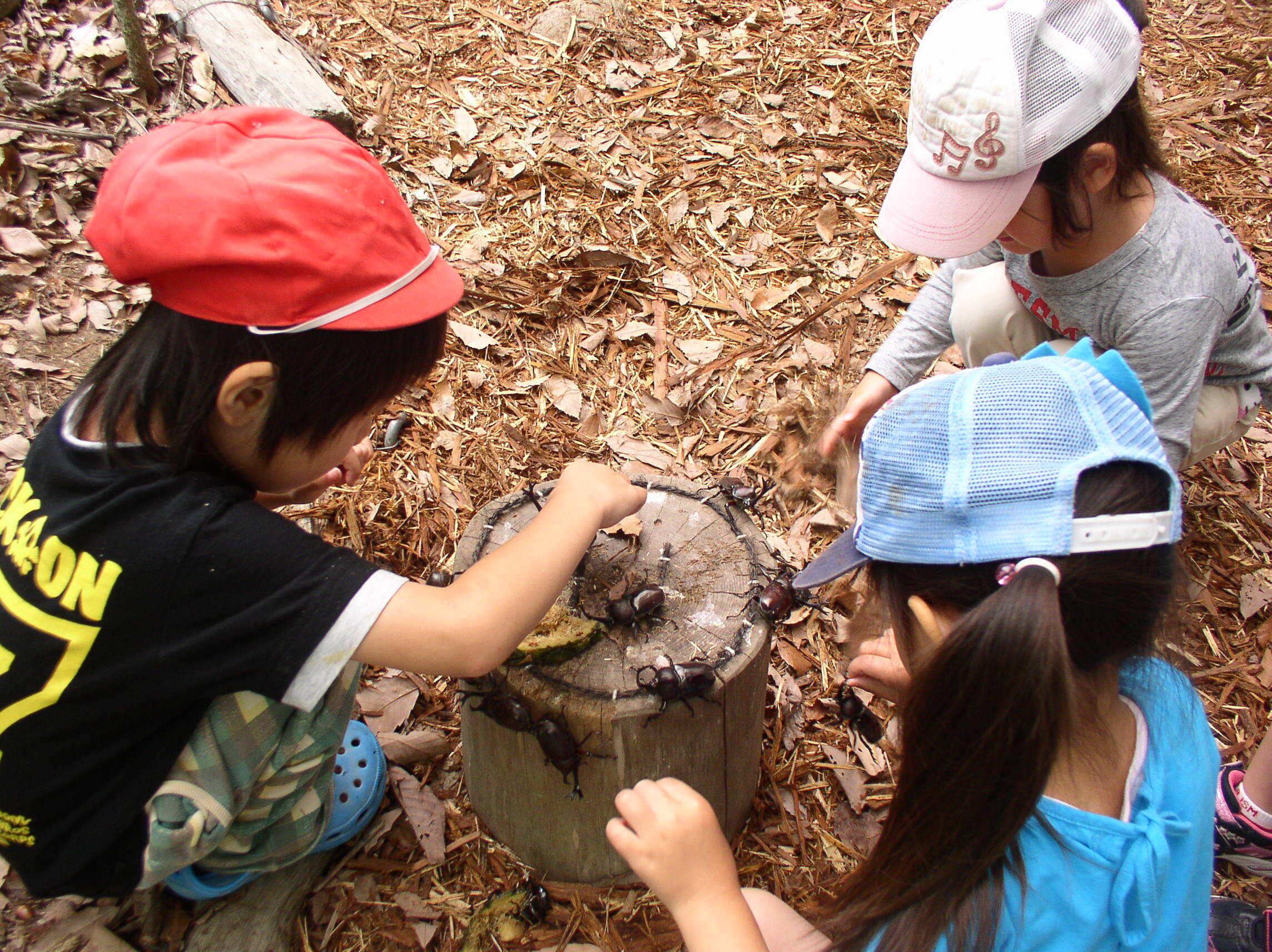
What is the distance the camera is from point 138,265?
150cm

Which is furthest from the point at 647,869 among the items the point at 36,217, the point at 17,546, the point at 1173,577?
the point at 36,217

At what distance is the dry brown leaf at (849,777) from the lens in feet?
9.26

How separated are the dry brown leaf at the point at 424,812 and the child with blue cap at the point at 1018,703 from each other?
4.21 feet

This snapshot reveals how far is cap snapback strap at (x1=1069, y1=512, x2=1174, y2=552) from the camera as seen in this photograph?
1288mm

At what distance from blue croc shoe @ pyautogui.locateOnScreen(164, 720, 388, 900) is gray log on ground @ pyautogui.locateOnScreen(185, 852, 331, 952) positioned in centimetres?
4

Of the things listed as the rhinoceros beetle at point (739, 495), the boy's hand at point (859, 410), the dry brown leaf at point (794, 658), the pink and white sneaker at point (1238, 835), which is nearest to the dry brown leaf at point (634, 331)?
the boy's hand at point (859, 410)

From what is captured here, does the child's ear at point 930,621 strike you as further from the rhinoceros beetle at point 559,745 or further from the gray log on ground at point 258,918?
the gray log on ground at point 258,918

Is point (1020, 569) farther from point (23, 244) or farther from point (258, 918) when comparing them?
point (23, 244)

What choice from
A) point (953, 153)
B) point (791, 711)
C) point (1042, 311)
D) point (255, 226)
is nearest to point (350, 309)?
point (255, 226)

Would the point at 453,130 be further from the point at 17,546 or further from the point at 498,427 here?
the point at 17,546

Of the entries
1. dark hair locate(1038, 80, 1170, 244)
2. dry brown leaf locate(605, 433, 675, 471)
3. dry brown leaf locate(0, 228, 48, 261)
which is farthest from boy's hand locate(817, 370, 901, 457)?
dry brown leaf locate(0, 228, 48, 261)

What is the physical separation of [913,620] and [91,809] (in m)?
1.72

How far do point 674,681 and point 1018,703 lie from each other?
876mm

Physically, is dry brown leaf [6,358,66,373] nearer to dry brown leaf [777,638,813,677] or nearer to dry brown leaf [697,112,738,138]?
dry brown leaf [777,638,813,677]
